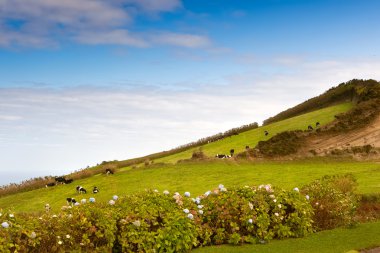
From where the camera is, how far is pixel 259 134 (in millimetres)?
44656

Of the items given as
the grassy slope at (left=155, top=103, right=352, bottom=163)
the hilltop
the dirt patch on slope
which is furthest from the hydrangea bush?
the grassy slope at (left=155, top=103, right=352, bottom=163)

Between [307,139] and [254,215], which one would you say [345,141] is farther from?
[254,215]

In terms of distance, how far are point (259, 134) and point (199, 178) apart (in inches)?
544

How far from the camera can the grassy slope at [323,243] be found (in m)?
15.3

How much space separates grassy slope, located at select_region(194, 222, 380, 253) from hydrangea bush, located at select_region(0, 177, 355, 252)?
441 mm

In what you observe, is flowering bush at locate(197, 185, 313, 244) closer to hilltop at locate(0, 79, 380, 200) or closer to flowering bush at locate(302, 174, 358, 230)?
flowering bush at locate(302, 174, 358, 230)

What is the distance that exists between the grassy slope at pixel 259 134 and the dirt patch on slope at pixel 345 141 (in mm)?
2511

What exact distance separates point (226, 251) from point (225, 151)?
87.4ft

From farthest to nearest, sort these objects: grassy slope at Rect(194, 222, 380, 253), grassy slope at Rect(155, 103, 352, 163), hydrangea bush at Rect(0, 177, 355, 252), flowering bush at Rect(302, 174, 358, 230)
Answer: grassy slope at Rect(155, 103, 352, 163) < flowering bush at Rect(302, 174, 358, 230) < grassy slope at Rect(194, 222, 380, 253) < hydrangea bush at Rect(0, 177, 355, 252)

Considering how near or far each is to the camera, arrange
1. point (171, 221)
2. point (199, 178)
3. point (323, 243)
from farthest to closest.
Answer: point (199, 178) < point (323, 243) < point (171, 221)

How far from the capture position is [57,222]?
14.5m

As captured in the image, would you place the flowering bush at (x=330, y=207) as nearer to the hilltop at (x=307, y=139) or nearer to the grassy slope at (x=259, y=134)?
the hilltop at (x=307, y=139)

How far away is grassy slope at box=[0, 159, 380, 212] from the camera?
97.9 feet

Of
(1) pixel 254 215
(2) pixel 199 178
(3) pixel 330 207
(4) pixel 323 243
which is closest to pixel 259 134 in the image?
(2) pixel 199 178
